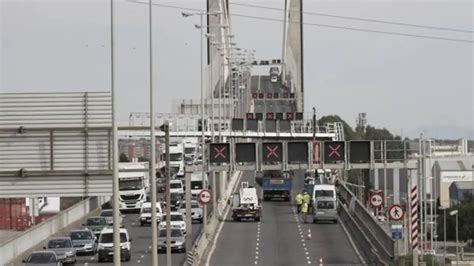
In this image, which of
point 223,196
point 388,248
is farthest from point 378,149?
point 223,196

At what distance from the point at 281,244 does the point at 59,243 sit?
13.0m

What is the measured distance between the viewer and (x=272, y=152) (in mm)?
59500

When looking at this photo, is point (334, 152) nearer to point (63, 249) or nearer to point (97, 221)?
point (63, 249)

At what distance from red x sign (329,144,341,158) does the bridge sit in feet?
0.86

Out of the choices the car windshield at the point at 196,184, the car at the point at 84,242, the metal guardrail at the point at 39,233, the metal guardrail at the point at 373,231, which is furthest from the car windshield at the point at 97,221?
the car windshield at the point at 196,184

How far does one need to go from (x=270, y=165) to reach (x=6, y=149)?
3454cm

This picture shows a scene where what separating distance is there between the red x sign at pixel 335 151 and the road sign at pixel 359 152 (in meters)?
0.64

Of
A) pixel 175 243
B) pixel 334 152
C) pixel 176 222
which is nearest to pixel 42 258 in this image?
pixel 175 243

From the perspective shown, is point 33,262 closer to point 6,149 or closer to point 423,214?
point 6,149

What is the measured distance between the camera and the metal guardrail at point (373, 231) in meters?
47.5

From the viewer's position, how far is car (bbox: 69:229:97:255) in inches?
2327

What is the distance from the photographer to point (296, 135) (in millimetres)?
131750

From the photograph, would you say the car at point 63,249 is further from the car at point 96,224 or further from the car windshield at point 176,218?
the car at point 96,224

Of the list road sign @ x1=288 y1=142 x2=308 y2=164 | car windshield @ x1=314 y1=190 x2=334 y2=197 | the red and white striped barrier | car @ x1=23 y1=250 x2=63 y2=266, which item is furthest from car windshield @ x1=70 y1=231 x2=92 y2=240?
car windshield @ x1=314 y1=190 x2=334 y2=197
